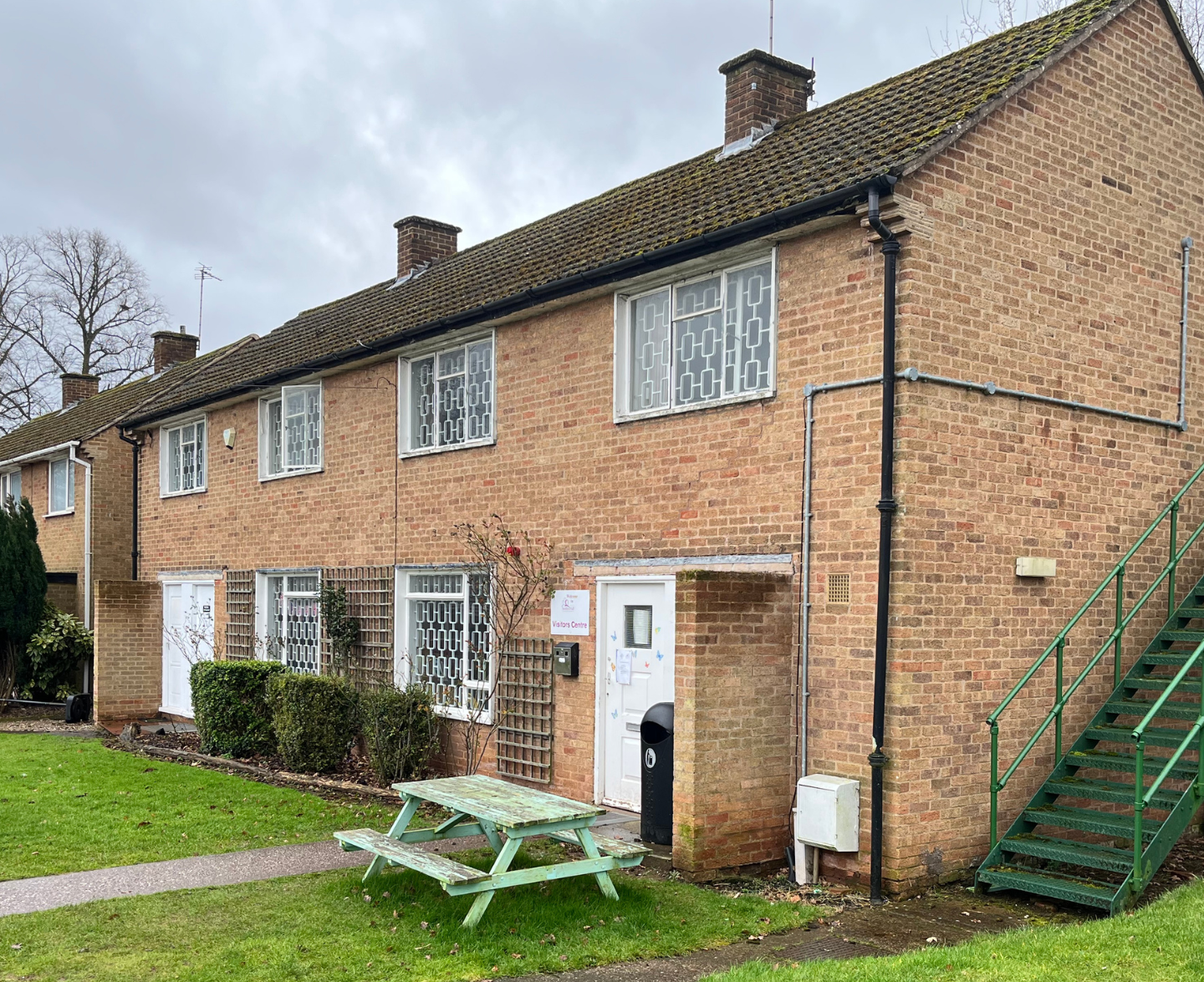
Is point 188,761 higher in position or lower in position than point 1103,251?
lower

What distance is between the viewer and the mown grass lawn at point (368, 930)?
6.17 meters

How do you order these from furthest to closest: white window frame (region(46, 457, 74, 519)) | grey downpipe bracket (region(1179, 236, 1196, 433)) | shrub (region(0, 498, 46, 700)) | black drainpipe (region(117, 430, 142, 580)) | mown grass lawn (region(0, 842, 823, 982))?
white window frame (region(46, 457, 74, 519))
shrub (region(0, 498, 46, 700))
black drainpipe (region(117, 430, 142, 580))
grey downpipe bracket (region(1179, 236, 1196, 433))
mown grass lawn (region(0, 842, 823, 982))

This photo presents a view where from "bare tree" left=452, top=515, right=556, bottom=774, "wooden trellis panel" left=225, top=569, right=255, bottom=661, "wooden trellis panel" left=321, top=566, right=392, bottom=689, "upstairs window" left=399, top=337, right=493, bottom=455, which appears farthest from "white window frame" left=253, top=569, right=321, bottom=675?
"bare tree" left=452, top=515, right=556, bottom=774

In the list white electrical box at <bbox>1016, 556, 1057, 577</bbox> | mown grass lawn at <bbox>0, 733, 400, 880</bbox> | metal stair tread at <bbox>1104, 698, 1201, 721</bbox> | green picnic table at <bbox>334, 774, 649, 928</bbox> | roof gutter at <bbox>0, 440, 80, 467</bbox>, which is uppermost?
roof gutter at <bbox>0, 440, 80, 467</bbox>

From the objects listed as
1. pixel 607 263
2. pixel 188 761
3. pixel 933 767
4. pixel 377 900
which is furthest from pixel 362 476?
pixel 933 767

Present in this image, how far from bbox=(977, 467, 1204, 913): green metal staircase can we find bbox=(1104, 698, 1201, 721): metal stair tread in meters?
0.01

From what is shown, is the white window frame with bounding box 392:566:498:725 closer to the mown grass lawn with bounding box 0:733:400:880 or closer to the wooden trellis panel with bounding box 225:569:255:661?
the mown grass lawn with bounding box 0:733:400:880

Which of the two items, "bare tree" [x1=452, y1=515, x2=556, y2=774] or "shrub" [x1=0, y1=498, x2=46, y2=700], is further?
"shrub" [x1=0, y1=498, x2=46, y2=700]

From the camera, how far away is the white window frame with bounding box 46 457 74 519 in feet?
79.4

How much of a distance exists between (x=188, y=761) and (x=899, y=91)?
11051 mm

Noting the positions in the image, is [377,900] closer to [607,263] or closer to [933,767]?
[933,767]

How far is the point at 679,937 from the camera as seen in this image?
667cm

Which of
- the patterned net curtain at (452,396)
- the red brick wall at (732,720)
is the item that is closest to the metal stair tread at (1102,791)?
the red brick wall at (732,720)

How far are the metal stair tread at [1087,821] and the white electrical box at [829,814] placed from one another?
4.05ft
